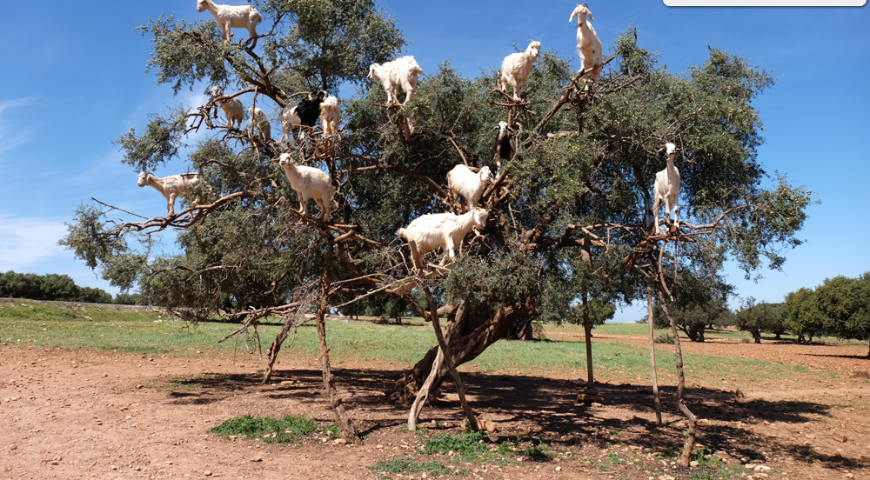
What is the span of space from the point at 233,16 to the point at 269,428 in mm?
7008

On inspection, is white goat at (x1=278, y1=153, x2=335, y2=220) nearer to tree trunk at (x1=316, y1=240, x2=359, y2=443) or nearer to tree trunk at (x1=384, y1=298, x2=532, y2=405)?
tree trunk at (x1=316, y1=240, x2=359, y2=443)

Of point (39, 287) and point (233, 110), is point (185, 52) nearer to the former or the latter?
point (233, 110)

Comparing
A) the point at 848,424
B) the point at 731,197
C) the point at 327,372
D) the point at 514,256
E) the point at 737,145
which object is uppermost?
the point at 737,145

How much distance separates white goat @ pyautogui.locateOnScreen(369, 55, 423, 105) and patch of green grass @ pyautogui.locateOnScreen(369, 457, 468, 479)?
5.77 meters

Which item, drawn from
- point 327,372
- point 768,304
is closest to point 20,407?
point 327,372

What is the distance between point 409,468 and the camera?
7641 mm

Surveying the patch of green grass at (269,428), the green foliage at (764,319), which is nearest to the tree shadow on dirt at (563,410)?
the patch of green grass at (269,428)

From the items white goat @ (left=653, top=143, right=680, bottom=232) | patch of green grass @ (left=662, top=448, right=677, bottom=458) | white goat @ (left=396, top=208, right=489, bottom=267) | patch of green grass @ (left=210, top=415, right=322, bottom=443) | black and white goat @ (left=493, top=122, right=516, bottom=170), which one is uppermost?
black and white goat @ (left=493, top=122, right=516, bottom=170)

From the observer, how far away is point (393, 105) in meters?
9.91

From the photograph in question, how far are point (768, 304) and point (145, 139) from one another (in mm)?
46696

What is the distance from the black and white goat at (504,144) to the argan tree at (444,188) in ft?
0.65

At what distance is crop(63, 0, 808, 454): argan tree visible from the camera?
356 inches

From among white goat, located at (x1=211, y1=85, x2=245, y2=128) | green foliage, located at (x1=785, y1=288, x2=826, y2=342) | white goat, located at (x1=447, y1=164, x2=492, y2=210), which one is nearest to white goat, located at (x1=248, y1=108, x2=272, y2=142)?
white goat, located at (x1=211, y1=85, x2=245, y2=128)

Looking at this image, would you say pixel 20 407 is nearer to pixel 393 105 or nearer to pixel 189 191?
pixel 189 191
